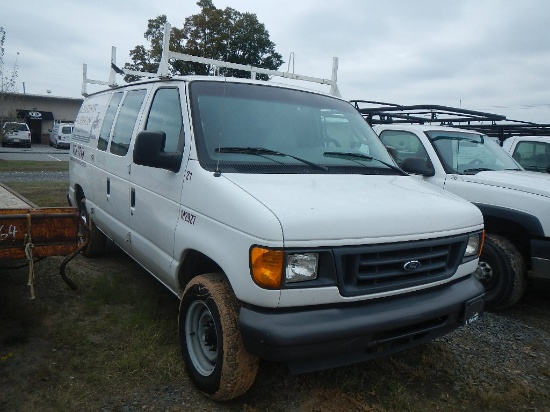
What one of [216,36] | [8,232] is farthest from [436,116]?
[216,36]

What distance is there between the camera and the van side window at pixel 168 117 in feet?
11.4

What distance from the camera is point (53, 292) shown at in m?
4.56

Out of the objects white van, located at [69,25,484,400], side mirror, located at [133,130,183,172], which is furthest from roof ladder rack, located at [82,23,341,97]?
side mirror, located at [133,130,183,172]

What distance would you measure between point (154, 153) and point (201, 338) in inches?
50.9

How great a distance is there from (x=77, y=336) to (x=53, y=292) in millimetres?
1105

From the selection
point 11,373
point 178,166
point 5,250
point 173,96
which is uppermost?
point 173,96

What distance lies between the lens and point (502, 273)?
4629 millimetres

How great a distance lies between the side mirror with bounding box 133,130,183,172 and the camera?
312 cm

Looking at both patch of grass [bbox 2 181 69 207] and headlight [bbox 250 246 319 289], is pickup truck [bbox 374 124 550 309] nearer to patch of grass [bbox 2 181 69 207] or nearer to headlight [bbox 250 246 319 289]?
headlight [bbox 250 246 319 289]

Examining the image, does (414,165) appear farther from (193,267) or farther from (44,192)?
(44,192)

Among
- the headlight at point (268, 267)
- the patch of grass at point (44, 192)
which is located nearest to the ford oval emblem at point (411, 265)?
the headlight at point (268, 267)

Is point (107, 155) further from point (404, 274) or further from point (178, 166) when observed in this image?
point (404, 274)

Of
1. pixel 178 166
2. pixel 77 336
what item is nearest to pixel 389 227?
pixel 178 166

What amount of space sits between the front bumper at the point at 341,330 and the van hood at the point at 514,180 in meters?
2.30
